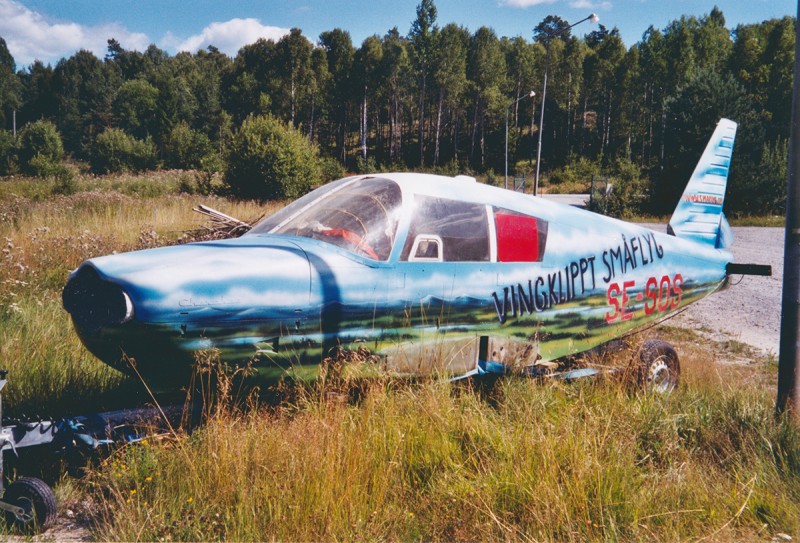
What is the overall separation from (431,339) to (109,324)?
1.98 metres

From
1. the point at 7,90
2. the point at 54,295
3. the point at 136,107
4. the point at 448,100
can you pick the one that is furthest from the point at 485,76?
the point at 7,90

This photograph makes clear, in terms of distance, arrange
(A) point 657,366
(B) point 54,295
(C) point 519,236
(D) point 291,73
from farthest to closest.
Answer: (D) point 291,73
(B) point 54,295
(A) point 657,366
(C) point 519,236

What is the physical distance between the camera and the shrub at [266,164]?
2759 centimetres

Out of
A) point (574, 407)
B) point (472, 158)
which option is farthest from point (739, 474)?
point (472, 158)

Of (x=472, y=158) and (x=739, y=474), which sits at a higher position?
(x=472, y=158)

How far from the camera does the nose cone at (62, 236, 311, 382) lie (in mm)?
2906

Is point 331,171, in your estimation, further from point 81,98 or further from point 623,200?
point 81,98

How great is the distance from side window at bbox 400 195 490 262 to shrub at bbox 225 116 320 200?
959 inches

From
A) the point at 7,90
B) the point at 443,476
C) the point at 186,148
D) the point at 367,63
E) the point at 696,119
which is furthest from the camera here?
the point at 7,90

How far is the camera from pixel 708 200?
21.6 ft

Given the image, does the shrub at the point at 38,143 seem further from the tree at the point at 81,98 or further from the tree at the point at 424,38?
the tree at the point at 424,38

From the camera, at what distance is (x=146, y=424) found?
335cm

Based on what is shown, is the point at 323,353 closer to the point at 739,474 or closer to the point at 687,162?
the point at 739,474

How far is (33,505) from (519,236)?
3514mm
